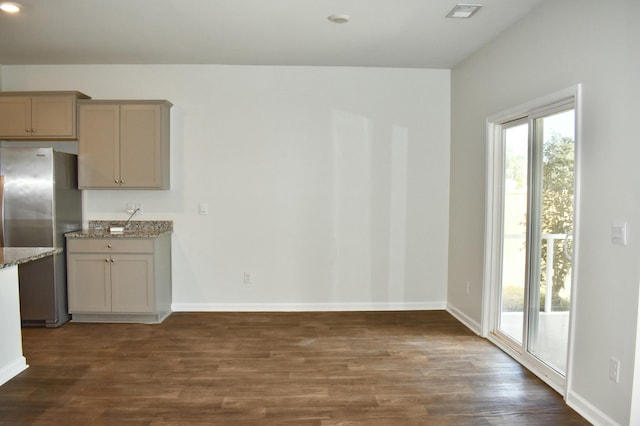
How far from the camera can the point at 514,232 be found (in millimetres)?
3646

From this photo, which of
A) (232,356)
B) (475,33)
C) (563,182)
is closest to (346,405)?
(232,356)

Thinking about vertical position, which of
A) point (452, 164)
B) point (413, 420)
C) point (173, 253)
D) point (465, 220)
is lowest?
point (413, 420)

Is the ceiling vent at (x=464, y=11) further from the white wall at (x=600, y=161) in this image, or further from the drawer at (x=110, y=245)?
the drawer at (x=110, y=245)

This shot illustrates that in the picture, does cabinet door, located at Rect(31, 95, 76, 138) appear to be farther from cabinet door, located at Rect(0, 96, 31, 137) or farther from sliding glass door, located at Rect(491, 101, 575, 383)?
sliding glass door, located at Rect(491, 101, 575, 383)

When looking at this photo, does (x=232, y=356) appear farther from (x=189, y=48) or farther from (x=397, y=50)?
(x=397, y=50)

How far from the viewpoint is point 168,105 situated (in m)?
4.57

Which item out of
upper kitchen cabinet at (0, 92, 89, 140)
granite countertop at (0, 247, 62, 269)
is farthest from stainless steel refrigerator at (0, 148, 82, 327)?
granite countertop at (0, 247, 62, 269)

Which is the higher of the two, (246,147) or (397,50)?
(397,50)

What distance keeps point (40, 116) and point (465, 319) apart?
16.2 ft

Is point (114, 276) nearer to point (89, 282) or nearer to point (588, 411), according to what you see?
point (89, 282)

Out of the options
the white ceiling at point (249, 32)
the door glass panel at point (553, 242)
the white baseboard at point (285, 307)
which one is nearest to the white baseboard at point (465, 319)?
the white baseboard at point (285, 307)

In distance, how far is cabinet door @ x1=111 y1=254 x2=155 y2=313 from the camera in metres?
4.27

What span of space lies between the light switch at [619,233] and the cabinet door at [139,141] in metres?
3.98

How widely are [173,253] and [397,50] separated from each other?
3268 millimetres
